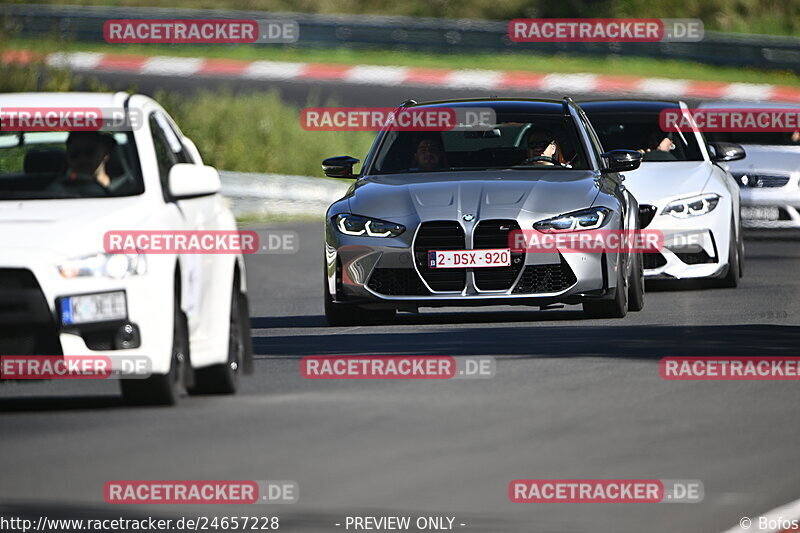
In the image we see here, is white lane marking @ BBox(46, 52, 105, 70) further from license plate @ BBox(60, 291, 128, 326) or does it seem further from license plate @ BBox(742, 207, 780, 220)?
license plate @ BBox(60, 291, 128, 326)

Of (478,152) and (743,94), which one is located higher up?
(478,152)

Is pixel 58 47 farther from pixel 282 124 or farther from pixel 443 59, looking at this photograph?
pixel 443 59

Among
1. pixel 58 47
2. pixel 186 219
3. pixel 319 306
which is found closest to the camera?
pixel 186 219

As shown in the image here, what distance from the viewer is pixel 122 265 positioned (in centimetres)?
917

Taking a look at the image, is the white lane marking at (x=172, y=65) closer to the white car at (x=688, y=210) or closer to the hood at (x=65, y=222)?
the white car at (x=688, y=210)

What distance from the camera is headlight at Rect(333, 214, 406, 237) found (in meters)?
13.4

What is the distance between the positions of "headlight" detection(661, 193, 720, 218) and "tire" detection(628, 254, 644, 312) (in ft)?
5.40

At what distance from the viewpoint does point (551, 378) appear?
422 inches

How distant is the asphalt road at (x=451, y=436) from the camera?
7.22m

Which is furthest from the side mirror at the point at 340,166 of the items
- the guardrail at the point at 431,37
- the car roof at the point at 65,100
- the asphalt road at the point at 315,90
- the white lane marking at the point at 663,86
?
the guardrail at the point at 431,37

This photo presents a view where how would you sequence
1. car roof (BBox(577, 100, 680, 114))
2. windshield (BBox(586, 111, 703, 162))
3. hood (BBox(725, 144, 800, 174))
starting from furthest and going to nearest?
1. hood (BBox(725, 144, 800, 174))
2. car roof (BBox(577, 100, 680, 114))
3. windshield (BBox(586, 111, 703, 162))

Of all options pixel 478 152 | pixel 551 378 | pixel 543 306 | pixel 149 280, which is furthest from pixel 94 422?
pixel 478 152

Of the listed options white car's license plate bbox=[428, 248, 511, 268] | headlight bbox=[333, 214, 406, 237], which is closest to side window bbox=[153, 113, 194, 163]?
headlight bbox=[333, 214, 406, 237]

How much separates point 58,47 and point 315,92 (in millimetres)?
7865
